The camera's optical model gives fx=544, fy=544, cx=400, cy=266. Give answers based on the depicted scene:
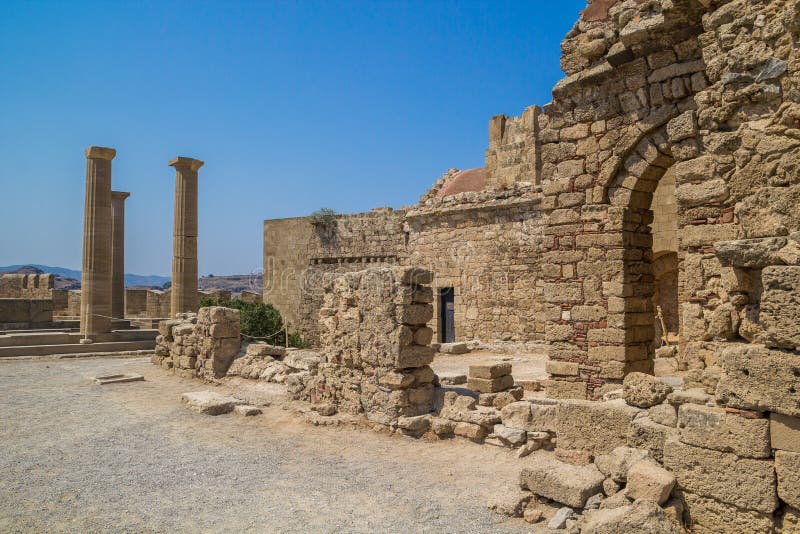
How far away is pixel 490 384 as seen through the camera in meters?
7.44

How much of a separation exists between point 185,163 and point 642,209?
48.5ft

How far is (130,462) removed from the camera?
612cm

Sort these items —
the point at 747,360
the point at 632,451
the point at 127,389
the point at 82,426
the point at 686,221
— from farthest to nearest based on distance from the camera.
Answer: the point at 127,389, the point at 82,426, the point at 686,221, the point at 632,451, the point at 747,360

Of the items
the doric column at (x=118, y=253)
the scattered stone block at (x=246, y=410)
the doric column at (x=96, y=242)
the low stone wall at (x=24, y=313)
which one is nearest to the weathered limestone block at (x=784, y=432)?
the scattered stone block at (x=246, y=410)

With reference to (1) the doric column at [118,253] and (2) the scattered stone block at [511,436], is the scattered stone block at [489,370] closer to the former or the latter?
(2) the scattered stone block at [511,436]

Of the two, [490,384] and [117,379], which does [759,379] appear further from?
[117,379]

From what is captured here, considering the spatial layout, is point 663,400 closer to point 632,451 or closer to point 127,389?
point 632,451

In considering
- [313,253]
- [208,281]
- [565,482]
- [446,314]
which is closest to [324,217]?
[313,253]

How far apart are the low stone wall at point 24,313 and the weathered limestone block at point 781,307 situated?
22027 mm

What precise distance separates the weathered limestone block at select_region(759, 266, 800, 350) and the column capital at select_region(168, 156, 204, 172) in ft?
57.3

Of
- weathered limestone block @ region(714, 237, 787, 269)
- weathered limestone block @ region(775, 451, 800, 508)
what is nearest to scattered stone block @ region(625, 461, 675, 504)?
weathered limestone block @ region(775, 451, 800, 508)

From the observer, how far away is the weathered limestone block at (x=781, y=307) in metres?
3.01

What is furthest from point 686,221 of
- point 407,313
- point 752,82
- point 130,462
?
point 130,462

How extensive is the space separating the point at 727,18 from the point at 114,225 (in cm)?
2315
